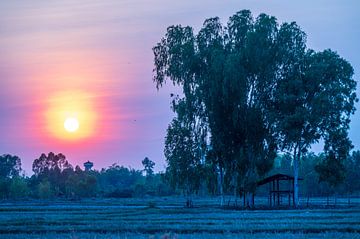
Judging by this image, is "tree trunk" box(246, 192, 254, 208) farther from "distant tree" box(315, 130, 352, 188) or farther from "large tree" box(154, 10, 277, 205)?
"distant tree" box(315, 130, 352, 188)

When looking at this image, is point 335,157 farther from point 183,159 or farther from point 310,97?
point 183,159

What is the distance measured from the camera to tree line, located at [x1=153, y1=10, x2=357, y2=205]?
77.2 m

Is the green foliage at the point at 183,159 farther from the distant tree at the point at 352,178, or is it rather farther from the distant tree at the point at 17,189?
the distant tree at the point at 17,189

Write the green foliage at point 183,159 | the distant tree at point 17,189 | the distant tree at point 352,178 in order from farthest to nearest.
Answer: the distant tree at point 17,189
the distant tree at point 352,178
the green foliage at point 183,159

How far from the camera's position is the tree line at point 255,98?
253 ft

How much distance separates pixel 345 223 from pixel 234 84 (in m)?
34.0

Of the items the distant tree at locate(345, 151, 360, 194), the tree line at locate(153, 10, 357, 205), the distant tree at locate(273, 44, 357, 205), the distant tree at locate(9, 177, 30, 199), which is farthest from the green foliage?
the distant tree at locate(9, 177, 30, 199)

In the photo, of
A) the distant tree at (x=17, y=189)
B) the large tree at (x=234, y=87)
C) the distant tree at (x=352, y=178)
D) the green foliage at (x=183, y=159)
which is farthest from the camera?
the distant tree at (x=17, y=189)

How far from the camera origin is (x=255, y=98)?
7894cm

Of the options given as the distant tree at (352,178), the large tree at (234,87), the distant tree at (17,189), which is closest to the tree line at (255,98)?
the large tree at (234,87)

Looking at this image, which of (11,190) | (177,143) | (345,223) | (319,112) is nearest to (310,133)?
(319,112)

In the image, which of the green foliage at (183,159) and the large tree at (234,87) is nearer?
the large tree at (234,87)

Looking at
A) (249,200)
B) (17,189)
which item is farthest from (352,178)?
(17,189)

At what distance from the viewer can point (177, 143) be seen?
8988 centimetres
